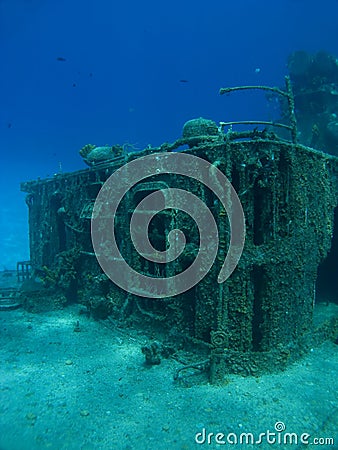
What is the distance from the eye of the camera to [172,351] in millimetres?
10789

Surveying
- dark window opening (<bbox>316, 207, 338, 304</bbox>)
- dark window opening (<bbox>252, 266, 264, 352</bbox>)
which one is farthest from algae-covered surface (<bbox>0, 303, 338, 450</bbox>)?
dark window opening (<bbox>316, 207, 338, 304</bbox>)

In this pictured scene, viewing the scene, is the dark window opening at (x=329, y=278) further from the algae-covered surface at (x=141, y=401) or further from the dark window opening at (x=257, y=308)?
the dark window opening at (x=257, y=308)

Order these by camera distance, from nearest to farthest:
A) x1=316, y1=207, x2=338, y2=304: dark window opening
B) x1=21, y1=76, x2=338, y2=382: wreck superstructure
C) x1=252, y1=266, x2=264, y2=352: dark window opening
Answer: x1=21, y1=76, x2=338, y2=382: wreck superstructure → x1=252, y1=266, x2=264, y2=352: dark window opening → x1=316, y1=207, x2=338, y2=304: dark window opening

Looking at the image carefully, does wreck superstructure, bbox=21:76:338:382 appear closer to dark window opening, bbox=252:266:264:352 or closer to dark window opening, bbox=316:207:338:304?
dark window opening, bbox=252:266:264:352

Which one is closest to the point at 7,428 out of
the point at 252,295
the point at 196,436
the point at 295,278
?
the point at 196,436

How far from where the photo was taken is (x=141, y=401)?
8.38 m

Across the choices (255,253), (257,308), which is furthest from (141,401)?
(255,253)

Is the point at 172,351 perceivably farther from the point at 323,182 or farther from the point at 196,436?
the point at 323,182

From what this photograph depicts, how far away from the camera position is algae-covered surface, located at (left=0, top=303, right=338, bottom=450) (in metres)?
7.07

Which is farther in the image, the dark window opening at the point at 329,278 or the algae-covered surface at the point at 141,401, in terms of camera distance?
the dark window opening at the point at 329,278

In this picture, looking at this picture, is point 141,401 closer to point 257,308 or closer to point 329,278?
point 257,308

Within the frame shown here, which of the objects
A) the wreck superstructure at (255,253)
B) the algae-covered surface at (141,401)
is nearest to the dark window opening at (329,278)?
the wreck superstructure at (255,253)

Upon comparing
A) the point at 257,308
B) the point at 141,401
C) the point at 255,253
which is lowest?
the point at 141,401

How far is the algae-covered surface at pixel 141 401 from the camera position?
707cm
